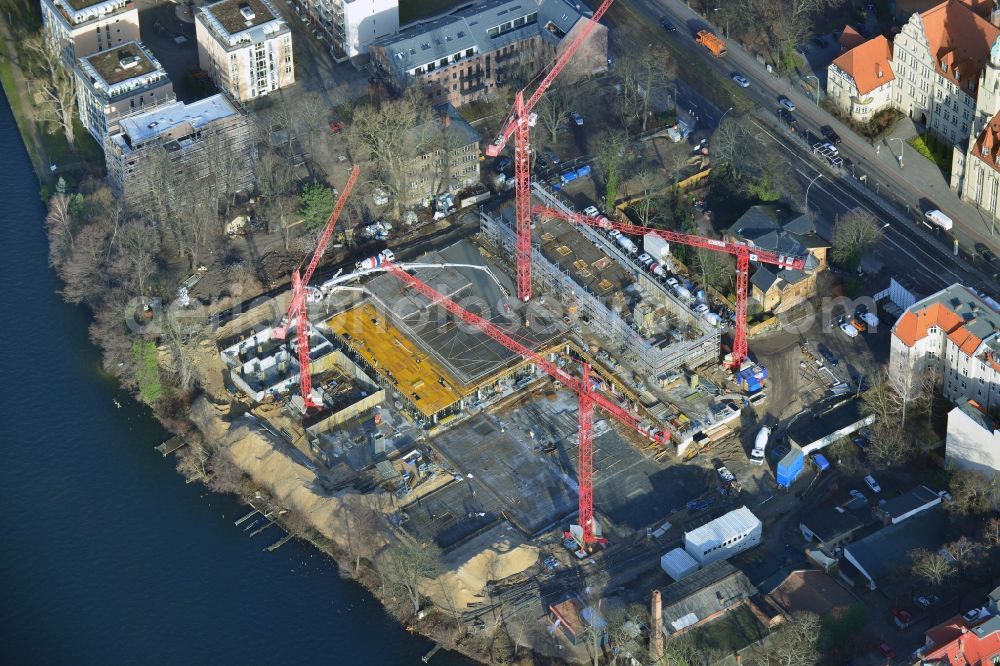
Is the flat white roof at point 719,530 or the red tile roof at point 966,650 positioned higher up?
the red tile roof at point 966,650

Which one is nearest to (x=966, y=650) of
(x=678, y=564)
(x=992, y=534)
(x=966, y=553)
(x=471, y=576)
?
(x=966, y=553)

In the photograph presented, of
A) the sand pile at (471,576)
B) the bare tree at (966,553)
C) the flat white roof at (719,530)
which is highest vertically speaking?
the bare tree at (966,553)

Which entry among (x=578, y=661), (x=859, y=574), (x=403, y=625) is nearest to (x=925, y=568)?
(x=859, y=574)

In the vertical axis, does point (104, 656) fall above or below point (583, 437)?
below

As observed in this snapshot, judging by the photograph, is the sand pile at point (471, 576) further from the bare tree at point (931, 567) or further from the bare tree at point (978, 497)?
the bare tree at point (978, 497)

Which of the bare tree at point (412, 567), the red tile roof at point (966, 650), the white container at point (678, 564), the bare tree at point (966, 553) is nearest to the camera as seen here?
the red tile roof at point (966, 650)

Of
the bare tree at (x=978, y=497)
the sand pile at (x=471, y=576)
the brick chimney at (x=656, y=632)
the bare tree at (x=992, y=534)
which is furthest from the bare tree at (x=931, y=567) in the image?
the sand pile at (x=471, y=576)

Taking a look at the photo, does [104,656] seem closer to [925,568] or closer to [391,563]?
[391,563]
